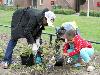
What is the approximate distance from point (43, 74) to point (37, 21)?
1046 mm

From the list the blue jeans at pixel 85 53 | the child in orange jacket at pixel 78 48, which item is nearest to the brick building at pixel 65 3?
the child in orange jacket at pixel 78 48

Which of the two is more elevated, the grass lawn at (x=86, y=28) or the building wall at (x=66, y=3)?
the building wall at (x=66, y=3)

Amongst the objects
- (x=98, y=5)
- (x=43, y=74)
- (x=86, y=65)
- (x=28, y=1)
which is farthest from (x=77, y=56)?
(x=28, y=1)

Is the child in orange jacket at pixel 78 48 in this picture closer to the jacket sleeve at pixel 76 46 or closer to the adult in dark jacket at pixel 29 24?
the jacket sleeve at pixel 76 46

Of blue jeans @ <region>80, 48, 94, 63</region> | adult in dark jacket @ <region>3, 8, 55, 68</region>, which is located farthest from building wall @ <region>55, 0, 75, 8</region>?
blue jeans @ <region>80, 48, 94, 63</region>

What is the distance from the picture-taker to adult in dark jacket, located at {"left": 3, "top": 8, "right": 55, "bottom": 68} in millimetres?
7898

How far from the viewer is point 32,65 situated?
8.30 metres

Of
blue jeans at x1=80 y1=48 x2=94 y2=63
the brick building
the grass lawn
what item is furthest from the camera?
the brick building

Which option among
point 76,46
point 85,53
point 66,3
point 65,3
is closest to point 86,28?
point 76,46

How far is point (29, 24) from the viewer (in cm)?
799

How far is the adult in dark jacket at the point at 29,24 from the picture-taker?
7.90 meters

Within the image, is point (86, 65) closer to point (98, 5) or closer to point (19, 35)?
point (19, 35)

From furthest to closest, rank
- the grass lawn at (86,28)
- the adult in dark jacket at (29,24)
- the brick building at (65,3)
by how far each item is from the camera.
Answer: the brick building at (65,3) < the grass lawn at (86,28) < the adult in dark jacket at (29,24)

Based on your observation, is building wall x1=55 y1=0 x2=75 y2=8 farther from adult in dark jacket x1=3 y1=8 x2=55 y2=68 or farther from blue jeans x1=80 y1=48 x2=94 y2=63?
blue jeans x1=80 y1=48 x2=94 y2=63
